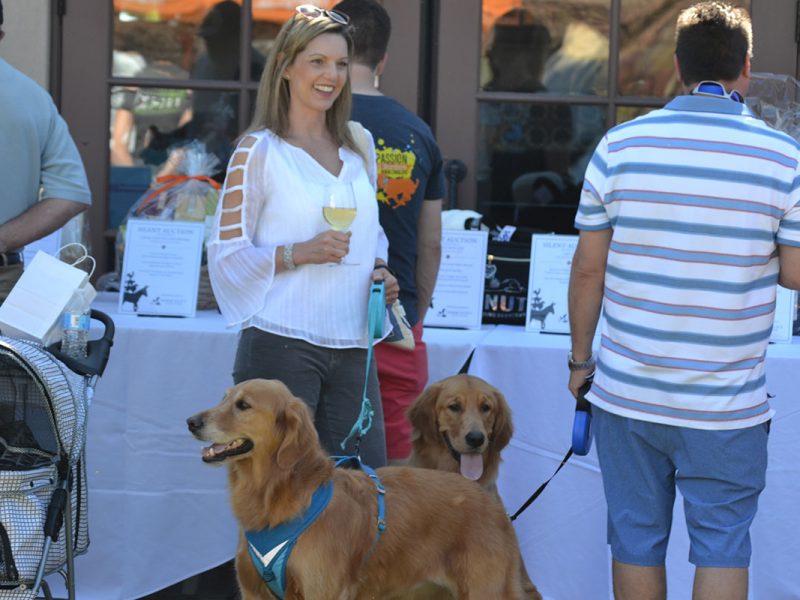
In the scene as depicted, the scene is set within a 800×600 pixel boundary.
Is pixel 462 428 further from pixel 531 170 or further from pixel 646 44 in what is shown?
pixel 646 44

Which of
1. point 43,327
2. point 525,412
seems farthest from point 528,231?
point 43,327

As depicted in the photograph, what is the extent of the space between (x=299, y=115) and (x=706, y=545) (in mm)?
1700

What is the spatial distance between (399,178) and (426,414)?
33.2 inches

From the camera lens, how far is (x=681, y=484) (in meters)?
3.33

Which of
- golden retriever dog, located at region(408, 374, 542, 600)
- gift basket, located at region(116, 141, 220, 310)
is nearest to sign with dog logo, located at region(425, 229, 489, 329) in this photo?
golden retriever dog, located at region(408, 374, 542, 600)

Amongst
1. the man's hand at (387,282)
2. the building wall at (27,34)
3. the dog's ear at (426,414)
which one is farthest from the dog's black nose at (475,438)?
the building wall at (27,34)

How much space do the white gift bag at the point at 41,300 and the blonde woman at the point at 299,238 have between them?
533 millimetres

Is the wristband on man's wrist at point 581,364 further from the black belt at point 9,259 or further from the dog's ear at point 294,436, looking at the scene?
the black belt at point 9,259

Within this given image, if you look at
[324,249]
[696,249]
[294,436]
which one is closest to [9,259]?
[324,249]

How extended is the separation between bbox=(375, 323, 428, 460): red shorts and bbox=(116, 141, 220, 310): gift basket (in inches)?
42.8

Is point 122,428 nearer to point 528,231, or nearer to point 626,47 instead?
point 528,231

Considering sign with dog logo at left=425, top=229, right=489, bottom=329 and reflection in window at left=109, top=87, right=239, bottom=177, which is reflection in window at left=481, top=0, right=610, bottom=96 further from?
reflection in window at left=109, top=87, right=239, bottom=177

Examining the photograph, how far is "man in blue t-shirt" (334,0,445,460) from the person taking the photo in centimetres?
419

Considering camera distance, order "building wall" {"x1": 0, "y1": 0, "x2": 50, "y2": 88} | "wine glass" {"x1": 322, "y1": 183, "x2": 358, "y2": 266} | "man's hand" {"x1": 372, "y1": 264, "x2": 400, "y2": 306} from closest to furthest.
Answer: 1. "wine glass" {"x1": 322, "y1": 183, "x2": 358, "y2": 266}
2. "man's hand" {"x1": 372, "y1": 264, "x2": 400, "y2": 306}
3. "building wall" {"x1": 0, "y1": 0, "x2": 50, "y2": 88}
